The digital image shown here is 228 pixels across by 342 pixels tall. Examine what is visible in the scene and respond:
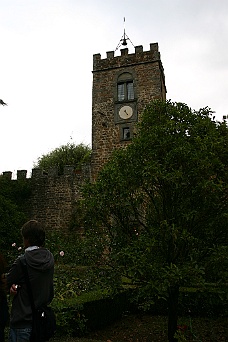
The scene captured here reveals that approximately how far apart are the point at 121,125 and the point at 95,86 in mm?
2838

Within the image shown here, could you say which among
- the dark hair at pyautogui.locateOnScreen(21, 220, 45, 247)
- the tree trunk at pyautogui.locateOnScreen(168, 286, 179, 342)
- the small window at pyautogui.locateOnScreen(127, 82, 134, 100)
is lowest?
the tree trunk at pyautogui.locateOnScreen(168, 286, 179, 342)

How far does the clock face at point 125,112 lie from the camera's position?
18.9 meters

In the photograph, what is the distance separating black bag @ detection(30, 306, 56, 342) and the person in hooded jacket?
0.14ft

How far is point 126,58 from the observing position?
19.8 metres

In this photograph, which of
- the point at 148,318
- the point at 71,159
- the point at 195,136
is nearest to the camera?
the point at 195,136

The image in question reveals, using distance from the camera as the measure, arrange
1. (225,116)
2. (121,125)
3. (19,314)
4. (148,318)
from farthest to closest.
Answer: (121,125), (148,318), (225,116), (19,314)

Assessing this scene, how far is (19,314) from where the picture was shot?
296cm

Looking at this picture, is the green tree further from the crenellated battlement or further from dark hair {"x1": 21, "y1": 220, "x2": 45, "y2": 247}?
the crenellated battlement

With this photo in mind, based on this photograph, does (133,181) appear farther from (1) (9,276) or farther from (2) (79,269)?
(1) (9,276)

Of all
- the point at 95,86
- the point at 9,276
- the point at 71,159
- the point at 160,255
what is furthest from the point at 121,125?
the point at 9,276

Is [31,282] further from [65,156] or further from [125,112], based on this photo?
[65,156]

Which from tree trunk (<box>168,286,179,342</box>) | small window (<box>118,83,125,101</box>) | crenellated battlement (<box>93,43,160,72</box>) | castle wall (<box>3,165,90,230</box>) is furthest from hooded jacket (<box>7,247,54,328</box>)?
crenellated battlement (<box>93,43,160,72</box>)

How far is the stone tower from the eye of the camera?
61.7 ft

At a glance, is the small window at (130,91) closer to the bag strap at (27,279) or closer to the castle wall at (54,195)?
the castle wall at (54,195)
